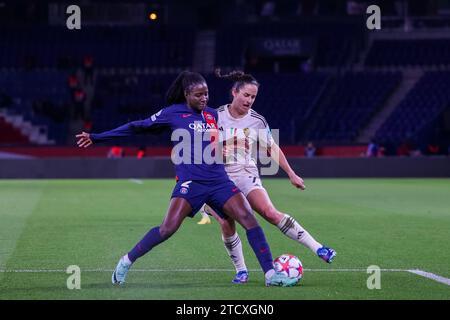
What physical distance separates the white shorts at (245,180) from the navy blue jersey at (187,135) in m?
0.71

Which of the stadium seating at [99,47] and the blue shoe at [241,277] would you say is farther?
the stadium seating at [99,47]

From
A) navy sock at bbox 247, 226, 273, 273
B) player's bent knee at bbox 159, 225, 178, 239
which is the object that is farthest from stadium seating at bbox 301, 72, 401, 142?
player's bent knee at bbox 159, 225, 178, 239

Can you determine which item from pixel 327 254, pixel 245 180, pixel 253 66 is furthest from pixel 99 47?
pixel 327 254

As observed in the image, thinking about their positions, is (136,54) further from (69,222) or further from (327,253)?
(327,253)

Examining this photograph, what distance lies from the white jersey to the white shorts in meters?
0.04

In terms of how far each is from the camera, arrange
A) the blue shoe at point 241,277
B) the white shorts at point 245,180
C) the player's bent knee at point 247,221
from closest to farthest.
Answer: the player's bent knee at point 247,221, the blue shoe at point 241,277, the white shorts at point 245,180

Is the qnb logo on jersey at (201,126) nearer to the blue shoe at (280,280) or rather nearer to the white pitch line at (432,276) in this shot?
the blue shoe at (280,280)

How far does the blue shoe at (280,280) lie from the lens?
31.8 feet

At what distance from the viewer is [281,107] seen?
4328 centimetres

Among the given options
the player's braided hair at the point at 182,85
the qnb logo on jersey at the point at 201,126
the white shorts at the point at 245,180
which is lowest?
the white shorts at the point at 245,180

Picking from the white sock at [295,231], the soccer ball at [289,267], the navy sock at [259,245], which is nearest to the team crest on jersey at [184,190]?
the navy sock at [259,245]

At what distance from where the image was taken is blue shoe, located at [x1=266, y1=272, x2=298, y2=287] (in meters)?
9.68

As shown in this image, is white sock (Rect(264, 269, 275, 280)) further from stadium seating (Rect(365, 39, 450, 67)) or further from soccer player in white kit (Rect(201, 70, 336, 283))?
stadium seating (Rect(365, 39, 450, 67))
